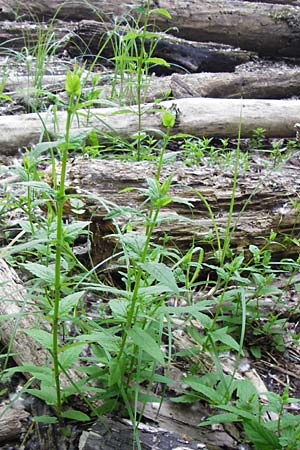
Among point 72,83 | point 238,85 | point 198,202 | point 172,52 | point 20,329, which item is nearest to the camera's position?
point 72,83

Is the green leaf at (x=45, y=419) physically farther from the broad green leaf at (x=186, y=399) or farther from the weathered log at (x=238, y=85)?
the weathered log at (x=238, y=85)

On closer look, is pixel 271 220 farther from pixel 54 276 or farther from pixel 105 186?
pixel 54 276

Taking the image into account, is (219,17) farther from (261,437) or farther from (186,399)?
(261,437)

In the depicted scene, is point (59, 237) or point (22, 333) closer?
point (59, 237)

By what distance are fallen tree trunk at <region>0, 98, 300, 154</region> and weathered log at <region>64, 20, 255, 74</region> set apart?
1360mm

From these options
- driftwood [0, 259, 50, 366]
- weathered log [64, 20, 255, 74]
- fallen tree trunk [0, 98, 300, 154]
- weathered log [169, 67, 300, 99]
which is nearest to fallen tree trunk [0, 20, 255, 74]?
weathered log [64, 20, 255, 74]

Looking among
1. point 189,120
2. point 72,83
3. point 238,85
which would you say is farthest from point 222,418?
point 238,85

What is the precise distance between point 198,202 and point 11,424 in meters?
1.24

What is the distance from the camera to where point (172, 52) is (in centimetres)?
506

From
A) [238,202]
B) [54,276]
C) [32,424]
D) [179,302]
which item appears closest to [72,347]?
[54,276]

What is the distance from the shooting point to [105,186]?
7.51ft

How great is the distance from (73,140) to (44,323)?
0.75 m

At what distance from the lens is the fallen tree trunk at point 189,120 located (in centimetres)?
318

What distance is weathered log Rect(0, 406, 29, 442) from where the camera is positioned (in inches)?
55.9
